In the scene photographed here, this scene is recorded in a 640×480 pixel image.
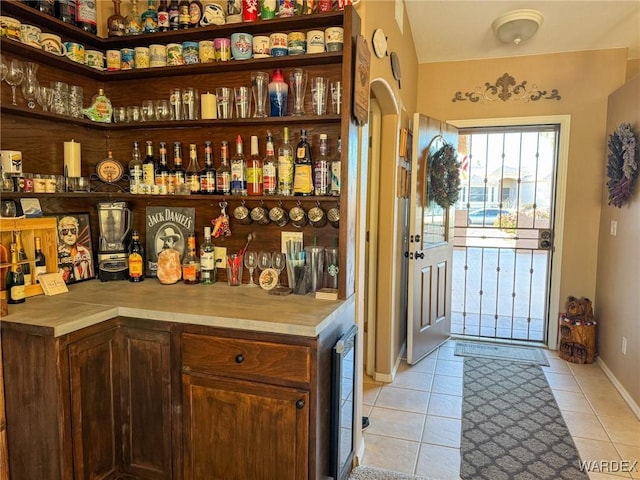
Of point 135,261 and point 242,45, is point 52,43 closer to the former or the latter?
point 242,45

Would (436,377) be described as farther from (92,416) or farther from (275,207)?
(92,416)

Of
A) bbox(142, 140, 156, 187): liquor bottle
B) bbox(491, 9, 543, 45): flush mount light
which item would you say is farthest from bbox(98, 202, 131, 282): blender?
bbox(491, 9, 543, 45): flush mount light

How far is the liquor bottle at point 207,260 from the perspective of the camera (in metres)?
2.21

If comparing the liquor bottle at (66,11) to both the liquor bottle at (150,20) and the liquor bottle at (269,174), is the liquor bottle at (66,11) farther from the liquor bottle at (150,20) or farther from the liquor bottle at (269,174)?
the liquor bottle at (269,174)

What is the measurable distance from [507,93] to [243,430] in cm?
367

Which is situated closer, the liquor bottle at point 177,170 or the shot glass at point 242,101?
the shot glass at point 242,101

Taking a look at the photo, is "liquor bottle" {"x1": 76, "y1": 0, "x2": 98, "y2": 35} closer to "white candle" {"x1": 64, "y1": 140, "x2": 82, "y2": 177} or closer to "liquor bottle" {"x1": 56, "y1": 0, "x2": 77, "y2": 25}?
"liquor bottle" {"x1": 56, "y1": 0, "x2": 77, "y2": 25}

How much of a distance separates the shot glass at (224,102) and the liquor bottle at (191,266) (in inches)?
25.7

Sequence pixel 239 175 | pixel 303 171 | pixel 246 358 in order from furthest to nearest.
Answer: pixel 239 175
pixel 303 171
pixel 246 358

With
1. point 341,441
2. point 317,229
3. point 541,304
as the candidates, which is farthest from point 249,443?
point 541,304

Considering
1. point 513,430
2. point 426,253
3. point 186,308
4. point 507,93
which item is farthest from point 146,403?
point 507,93

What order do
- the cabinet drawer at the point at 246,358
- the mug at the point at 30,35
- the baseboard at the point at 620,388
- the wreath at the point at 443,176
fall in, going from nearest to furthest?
the cabinet drawer at the point at 246,358, the mug at the point at 30,35, the baseboard at the point at 620,388, the wreath at the point at 443,176

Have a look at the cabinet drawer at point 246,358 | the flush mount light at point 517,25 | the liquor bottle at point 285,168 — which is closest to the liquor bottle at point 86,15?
the liquor bottle at point 285,168

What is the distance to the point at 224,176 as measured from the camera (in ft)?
7.12
